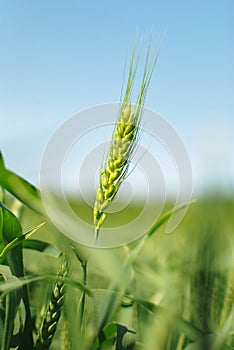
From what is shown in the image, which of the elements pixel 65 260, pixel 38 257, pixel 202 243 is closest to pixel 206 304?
pixel 202 243

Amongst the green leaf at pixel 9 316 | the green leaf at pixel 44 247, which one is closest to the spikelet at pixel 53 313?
the green leaf at pixel 9 316

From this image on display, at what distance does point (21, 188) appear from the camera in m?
0.52

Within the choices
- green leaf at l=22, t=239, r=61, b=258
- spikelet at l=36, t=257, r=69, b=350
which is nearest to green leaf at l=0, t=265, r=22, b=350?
spikelet at l=36, t=257, r=69, b=350

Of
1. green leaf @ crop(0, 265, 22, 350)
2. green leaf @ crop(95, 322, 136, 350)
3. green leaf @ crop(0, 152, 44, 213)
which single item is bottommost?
green leaf @ crop(95, 322, 136, 350)

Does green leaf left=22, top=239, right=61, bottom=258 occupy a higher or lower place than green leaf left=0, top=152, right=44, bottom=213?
lower

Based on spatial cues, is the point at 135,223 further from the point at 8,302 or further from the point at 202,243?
the point at 202,243

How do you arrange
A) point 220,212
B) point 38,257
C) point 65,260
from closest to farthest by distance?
point 220,212, point 65,260, point 38,257

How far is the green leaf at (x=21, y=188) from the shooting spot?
1.67 feet

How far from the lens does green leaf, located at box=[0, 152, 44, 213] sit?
508mm

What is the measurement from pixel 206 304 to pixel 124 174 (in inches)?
11.8

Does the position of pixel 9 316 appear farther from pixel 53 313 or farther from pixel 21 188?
pixel 21 188

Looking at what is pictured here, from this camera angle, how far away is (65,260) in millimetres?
390

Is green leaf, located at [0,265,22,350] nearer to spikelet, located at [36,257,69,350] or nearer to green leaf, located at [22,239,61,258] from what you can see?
spikelet, located at [36,257,69,350]

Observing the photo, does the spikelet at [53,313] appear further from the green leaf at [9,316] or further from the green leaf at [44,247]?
the green leaf at [44,247]
